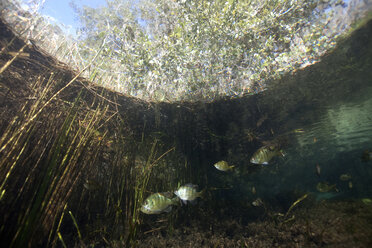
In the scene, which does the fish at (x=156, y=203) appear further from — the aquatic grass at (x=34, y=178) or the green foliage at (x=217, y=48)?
the green foliage at (x=217, y=48)

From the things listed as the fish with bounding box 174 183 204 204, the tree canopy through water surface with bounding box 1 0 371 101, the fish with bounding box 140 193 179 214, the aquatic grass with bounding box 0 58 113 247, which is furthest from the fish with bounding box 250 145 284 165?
the aquatic grass with bounding box 0 58 113 247

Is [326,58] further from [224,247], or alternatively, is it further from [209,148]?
[224,247]

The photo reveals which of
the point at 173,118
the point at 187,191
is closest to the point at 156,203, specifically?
the point at 187,191

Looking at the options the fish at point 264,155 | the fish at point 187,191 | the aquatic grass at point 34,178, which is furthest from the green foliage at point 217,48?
the fish at point 187,191

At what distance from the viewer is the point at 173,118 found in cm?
852

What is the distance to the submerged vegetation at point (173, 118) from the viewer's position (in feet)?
12.2

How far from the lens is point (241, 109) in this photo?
947 centimetres

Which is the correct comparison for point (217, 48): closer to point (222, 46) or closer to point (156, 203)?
point (222, 46)

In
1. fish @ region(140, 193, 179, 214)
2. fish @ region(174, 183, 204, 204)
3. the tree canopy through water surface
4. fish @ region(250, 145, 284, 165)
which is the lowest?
fish @ region(140, 193, 179, 214)

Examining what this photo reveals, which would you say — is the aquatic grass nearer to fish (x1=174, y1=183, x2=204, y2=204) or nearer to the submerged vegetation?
the submerged vegetation

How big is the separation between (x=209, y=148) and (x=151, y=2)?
10619 millimetres

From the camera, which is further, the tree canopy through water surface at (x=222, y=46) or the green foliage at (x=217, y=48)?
the green foliage at (x=217, y=48)

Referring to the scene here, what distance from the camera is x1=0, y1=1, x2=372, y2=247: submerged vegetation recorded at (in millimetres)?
3713

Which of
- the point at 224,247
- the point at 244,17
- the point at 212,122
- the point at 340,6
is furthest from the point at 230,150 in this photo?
the point at 340,6
